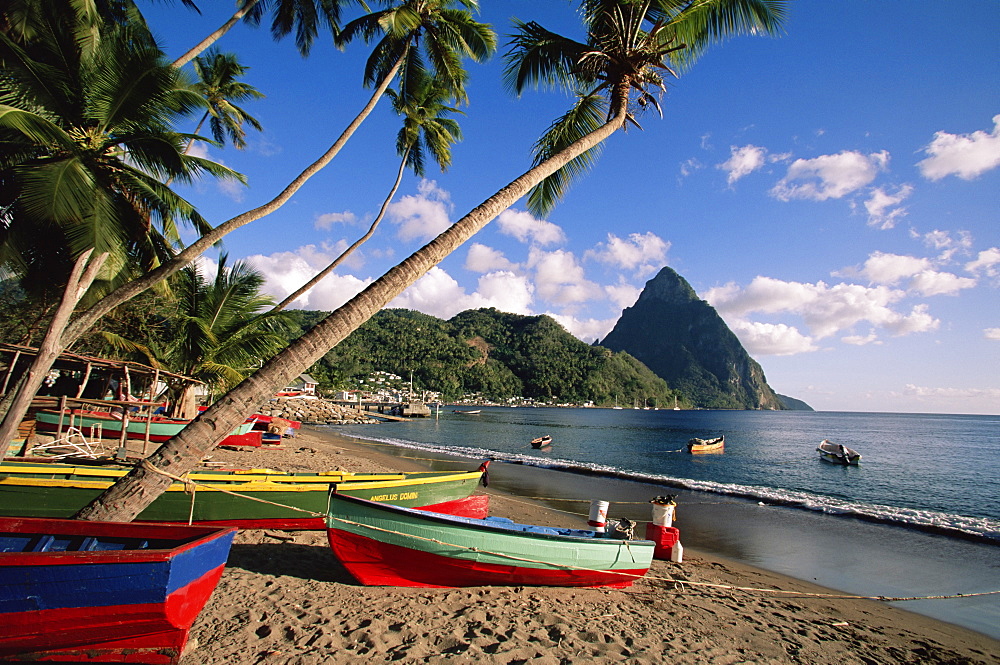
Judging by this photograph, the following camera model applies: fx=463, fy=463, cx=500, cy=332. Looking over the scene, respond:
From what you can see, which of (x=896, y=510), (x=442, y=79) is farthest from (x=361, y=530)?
(x=896, y=510)

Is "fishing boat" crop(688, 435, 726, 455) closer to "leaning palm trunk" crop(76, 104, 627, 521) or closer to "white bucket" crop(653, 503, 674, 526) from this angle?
"white bucket" crop(653, 503, 674, 526)

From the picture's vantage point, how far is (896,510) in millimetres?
14438

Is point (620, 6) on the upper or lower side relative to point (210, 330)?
upper

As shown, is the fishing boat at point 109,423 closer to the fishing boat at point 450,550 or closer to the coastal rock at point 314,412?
the fishing boat at point 450,550

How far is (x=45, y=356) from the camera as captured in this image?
5723 millimetres

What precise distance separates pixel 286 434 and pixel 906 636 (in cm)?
2365

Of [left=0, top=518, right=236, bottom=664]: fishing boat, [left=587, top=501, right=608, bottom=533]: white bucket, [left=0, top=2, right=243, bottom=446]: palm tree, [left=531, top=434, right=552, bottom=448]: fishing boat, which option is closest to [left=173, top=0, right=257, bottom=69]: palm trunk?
[left=0, top=2, right=243, bottom=446]: palm tree

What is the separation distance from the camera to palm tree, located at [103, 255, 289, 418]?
1401 centimetres

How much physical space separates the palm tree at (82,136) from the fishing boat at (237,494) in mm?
1182

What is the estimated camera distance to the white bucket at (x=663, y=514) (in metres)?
7.47

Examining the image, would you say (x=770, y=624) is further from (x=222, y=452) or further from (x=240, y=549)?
(x=222, y=452)

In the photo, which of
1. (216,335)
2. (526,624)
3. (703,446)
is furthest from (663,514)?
(703,446)

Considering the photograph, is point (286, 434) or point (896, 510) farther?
point (286, 434)

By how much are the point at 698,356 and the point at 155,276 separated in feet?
634
